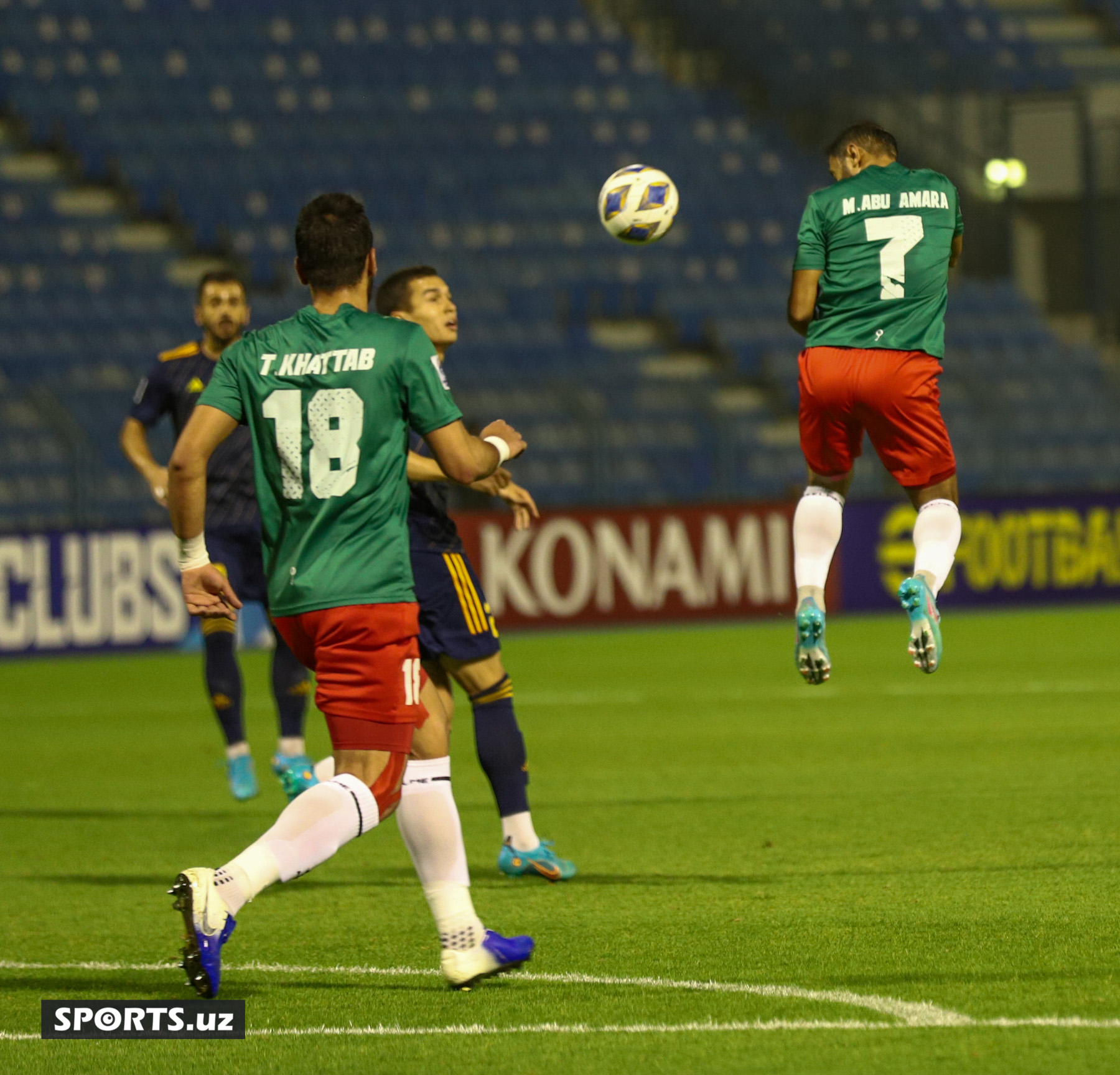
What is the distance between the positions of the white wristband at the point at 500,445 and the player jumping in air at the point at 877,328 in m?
1.84

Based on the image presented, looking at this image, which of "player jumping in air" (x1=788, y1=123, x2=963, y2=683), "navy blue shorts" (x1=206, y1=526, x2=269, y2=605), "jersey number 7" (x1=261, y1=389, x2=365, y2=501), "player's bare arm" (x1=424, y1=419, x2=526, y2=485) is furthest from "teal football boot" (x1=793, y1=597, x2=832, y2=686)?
"navy blue shorts" (x1=206, y1=526, x2=269, y2=605)

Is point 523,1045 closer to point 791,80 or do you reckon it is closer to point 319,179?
point 319,179

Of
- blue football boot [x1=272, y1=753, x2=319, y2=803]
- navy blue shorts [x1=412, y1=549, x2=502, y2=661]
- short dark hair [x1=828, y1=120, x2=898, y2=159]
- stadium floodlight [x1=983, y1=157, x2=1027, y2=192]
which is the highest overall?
stadium floodlight [x1=983, y1=157, x2=1027, y2=192]

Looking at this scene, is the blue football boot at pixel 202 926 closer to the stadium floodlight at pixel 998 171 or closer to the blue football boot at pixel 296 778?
the blue football boot at pixel 296 778

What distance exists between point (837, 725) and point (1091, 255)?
51.7 feet

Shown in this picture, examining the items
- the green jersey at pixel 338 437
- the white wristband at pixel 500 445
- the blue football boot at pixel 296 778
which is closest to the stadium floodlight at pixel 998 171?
the blue football boot at pixel 296 778

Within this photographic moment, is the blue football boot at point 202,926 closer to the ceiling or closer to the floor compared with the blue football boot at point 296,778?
closer to the ceiling

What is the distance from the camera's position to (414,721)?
4.96 metres

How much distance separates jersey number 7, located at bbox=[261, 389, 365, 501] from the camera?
488 cm

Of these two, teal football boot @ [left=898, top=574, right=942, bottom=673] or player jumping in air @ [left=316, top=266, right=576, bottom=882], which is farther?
player jumping in air @ [left=316, top=266, right=576, bottom=882]

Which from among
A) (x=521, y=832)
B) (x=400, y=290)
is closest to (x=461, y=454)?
(x=400, y=290)

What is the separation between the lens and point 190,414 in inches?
359

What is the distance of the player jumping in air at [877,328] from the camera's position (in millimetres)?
6914

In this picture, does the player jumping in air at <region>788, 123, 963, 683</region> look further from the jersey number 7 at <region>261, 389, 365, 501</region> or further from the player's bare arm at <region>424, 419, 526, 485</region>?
the jersey number 7 at <region>261, 389, 365, 501</region>
